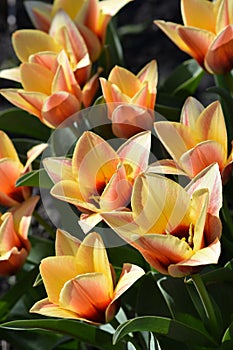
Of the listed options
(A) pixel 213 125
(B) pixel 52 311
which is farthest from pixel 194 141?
(B) pixel 52 311

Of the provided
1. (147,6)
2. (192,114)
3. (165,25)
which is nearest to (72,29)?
(165,25)

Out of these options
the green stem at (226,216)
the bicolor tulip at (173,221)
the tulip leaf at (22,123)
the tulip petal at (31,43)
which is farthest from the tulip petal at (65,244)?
the tulip leaf at (22,123)

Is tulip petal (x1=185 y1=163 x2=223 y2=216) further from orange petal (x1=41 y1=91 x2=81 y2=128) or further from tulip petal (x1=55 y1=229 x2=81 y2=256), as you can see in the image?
orange petal (x1=41 y1=91 x2=81 y2=128)

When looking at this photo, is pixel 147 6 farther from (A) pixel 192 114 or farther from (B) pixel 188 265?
(B) pixel 188 265

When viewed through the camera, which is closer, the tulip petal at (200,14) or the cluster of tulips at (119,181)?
the cluster of tulips at (119,181)

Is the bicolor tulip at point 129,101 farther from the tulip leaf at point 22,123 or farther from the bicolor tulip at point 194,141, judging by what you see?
the tulip leaf at point 22,123

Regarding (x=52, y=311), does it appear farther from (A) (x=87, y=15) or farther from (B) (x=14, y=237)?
(A) (x=87, y=15)
